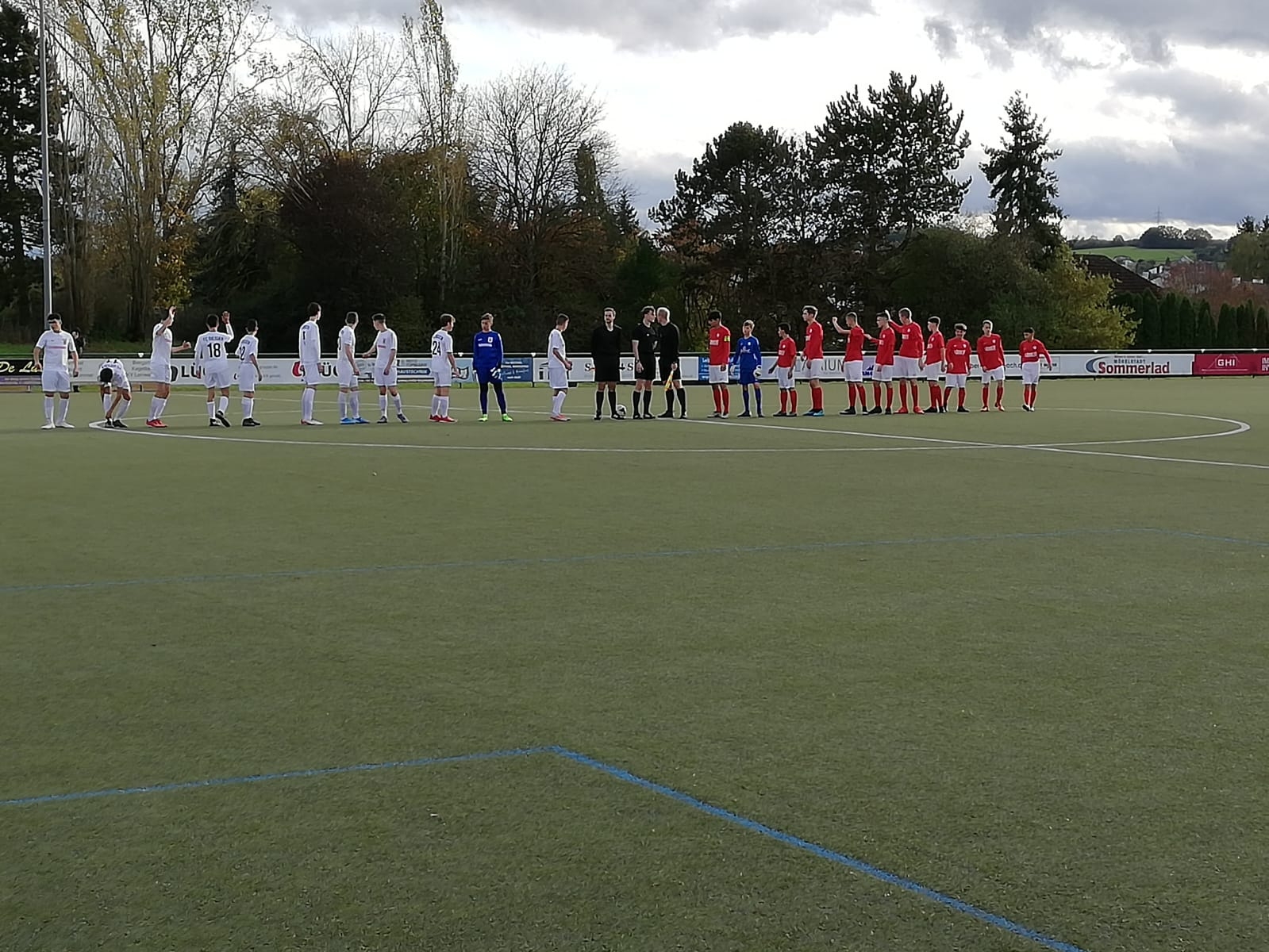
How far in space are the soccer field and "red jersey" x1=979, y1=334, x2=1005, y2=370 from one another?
19760 millimetres

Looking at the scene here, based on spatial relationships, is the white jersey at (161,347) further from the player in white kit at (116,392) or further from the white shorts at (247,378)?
the white shorts at (247,378)

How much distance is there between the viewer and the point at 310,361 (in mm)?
27031

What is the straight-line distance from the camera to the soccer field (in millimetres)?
3889

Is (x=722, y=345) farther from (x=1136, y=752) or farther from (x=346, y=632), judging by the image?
(x=1136, y=752)

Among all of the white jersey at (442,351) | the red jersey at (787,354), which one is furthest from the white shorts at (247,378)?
the red jersey at (787,354)

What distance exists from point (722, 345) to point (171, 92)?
37.4 metres

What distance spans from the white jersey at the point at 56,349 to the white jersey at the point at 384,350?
5.16 metres

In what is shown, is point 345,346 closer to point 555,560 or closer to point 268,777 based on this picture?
point 555,560

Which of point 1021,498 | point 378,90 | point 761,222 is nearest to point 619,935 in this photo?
point 1021,498

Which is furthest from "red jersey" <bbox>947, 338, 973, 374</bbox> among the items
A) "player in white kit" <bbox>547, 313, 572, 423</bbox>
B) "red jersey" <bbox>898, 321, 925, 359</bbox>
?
"player in white kit" <bbox>547, 313, 572, 423</bbox>

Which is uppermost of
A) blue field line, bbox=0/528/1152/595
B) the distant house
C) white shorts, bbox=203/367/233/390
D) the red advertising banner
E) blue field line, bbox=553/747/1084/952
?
the distant house

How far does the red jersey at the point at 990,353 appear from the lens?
32219mm

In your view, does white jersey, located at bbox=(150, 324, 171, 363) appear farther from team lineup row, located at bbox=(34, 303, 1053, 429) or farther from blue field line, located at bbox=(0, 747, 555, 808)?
blue field line, located at bbox=(0, 747, 555, 808)

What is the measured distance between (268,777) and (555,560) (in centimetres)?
492
